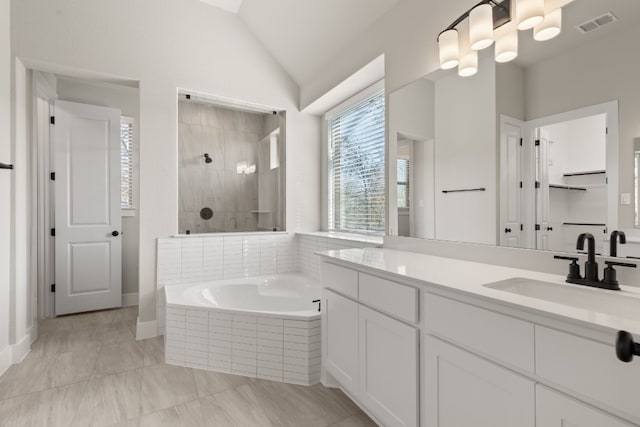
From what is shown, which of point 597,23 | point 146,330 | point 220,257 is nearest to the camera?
point 597,23

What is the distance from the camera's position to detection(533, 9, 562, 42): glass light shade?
1354mm

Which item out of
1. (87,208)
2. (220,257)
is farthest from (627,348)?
(87,208)

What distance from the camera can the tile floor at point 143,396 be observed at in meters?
1.71

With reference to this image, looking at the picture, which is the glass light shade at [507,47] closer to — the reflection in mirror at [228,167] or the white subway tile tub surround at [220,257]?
the reflection in mirror at [228,167]

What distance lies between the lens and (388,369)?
1.45m

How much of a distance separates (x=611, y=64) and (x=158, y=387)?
2857 millimetres

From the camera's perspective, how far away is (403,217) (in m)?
2.23

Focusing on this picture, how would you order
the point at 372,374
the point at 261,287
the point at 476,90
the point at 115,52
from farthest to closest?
1. the point at 261,287
2. the point at 115,52
3. the point at 476,90
4. the point at 372,374

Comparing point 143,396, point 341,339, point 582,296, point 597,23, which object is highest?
point 597,23

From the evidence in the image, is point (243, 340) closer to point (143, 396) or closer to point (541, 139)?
point (143, 396)

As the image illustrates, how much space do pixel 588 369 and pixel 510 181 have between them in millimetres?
963

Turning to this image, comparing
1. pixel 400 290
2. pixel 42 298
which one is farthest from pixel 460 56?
pixel 42 298

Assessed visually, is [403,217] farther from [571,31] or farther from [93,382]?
[93,382]

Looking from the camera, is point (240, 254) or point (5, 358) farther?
point (240, 254)
